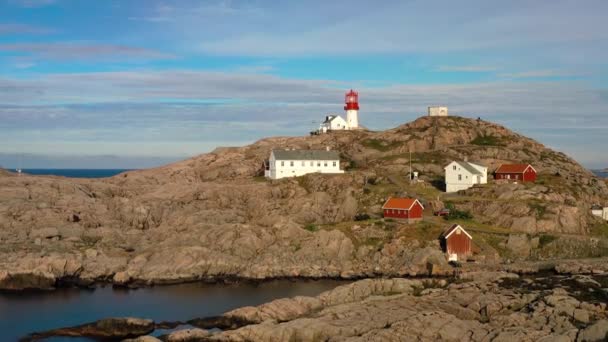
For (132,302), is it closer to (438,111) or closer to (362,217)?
(362,217)

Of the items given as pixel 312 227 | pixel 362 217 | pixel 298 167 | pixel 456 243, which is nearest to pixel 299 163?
pixel 298 167

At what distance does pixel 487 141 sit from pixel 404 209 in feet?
127

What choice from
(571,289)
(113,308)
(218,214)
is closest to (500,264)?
(571,289)

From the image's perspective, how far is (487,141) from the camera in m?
105

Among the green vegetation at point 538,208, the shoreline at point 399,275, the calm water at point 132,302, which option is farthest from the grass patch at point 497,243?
the calm water at point 132,302

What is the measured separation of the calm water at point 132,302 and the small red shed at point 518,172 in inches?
1398

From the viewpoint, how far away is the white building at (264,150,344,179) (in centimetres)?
9038

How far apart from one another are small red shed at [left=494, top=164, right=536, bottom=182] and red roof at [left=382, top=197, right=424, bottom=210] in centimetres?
1919

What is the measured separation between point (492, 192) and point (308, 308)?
3990cm

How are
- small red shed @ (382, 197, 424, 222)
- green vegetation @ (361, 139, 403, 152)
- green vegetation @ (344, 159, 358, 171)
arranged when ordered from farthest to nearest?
green vegetation @ (361, 139, 403, 152)
green vegetation @ (344, 159, 358, 171)
small red shed @ (382, 197, 424, 222)

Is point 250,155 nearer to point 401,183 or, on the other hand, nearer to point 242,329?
point 401,183

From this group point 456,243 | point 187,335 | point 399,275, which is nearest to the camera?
point 187,335

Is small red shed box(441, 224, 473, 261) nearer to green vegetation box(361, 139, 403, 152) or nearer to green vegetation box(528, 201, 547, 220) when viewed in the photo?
green vegetation box(528, 201, 547, 220)

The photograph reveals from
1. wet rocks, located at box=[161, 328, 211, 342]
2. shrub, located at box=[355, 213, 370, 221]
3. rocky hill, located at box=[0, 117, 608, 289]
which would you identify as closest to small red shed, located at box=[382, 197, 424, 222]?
rocky hill, located at box=[0, 117, 608, 289]
